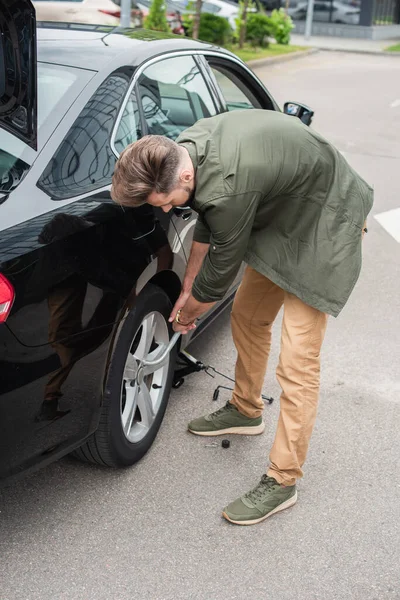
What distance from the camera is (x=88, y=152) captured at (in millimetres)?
2773

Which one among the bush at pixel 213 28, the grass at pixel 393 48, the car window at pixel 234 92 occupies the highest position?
the car window at pixel 234 92

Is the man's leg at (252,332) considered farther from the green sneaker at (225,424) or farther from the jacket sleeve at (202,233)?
the jacket sleeve at (202,233)

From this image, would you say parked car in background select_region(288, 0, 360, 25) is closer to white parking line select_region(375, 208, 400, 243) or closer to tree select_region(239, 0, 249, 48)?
tree select_region(239, 0, 249, 48)

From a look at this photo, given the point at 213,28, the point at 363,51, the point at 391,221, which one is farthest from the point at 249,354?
the point at 363,51

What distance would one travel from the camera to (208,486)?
3.17m

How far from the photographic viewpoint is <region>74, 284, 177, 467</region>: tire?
2.88 metres

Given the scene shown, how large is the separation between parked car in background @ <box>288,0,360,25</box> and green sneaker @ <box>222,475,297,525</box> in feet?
96.2

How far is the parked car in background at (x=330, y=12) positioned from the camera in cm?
2956

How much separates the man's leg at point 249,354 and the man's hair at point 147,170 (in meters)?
0.90

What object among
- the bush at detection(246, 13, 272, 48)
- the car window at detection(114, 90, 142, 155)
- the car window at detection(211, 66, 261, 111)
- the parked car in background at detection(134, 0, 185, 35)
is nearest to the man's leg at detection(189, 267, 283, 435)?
the car window at detection(114, 90, 142, 155)

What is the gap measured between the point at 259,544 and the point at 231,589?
279mm

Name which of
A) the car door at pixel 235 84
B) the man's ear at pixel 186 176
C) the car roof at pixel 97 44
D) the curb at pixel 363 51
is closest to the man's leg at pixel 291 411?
the man's ear at pixel 186 176

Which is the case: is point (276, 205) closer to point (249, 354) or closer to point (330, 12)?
point (249, 354)

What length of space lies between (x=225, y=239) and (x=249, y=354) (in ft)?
3.28
